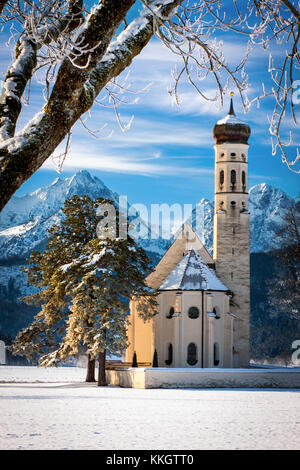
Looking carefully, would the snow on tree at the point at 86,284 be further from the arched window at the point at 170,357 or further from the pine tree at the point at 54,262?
the arched window at the point at 170,357

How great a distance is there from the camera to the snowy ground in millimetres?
11602

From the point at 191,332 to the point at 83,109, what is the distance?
1452 inches

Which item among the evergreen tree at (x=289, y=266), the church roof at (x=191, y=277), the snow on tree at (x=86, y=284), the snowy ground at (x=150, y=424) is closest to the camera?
the snowy ground at (x=150, y=424)

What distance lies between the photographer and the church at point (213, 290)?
134ft

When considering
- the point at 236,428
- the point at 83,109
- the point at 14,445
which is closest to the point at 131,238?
the point at 236,428

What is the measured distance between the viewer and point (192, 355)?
40500mm

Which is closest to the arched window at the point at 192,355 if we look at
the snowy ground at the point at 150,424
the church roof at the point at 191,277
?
the church roof at the point at 191,277

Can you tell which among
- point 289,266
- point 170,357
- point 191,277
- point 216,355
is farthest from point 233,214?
point 170,357

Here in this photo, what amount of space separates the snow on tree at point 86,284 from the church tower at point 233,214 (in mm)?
12178

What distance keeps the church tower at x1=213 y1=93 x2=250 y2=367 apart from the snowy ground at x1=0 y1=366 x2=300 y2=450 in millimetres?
23621

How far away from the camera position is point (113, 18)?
468cm

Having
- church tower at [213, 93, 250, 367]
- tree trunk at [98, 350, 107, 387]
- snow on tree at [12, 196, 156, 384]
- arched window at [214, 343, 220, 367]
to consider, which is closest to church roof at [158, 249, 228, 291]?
arched window at [214, 343, 220, 367]

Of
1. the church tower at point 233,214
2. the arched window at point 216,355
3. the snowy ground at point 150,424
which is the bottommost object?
the snowy ground at point 150,424

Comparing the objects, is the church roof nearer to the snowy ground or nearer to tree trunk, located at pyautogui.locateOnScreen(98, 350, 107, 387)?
tree trunk, located at pyautogui.locateOnScreen(98, 350, 107, 387)
